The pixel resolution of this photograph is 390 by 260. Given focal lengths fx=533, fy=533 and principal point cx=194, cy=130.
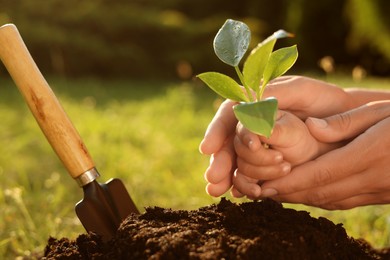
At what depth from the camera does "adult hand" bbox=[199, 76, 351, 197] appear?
151cm

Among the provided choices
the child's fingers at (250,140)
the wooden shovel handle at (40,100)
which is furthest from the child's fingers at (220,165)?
the wooden shovel handle at (40,100)

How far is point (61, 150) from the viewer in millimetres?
1556

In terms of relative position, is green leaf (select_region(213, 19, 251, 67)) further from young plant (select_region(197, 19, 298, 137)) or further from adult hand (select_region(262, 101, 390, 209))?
adult hand (select_region(262, 101, 390, 209))

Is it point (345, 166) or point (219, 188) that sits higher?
point (219, 188)

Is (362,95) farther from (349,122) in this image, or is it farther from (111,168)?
(111,168)

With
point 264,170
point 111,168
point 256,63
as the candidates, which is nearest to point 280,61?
point 256,63

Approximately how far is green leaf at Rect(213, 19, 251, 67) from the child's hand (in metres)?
0.22

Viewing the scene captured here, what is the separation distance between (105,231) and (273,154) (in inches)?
21.9

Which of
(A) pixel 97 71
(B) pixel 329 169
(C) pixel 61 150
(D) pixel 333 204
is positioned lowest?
(D) pixel 333 204

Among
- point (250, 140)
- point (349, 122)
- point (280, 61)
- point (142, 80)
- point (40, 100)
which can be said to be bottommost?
point (349, 122)

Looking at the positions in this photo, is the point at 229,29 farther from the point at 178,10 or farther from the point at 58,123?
the point at 178,10

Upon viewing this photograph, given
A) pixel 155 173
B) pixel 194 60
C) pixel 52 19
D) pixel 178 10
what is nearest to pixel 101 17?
pixel 52 19

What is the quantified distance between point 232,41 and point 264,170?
0.38 metres

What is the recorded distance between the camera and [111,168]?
126 inches
